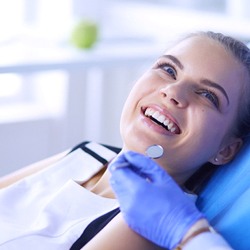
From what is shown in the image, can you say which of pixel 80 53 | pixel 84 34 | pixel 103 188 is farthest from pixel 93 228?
pixel 84 34

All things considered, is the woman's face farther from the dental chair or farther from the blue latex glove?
the blue latex glove

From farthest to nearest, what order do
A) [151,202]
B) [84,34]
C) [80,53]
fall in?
[84,34] < [80,53] < [151,202]

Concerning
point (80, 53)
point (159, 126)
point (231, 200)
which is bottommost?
point (80, 53)

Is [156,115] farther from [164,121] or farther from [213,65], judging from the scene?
[213,65]

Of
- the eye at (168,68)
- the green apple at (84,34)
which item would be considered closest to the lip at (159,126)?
the eye at (168,68)

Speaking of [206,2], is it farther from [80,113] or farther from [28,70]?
[28,70]

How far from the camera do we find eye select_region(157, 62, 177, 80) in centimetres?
142

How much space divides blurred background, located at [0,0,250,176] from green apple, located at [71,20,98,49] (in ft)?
0.07

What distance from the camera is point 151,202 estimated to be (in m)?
1.16

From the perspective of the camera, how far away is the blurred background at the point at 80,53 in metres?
2.53

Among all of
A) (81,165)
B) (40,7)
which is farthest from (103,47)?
(81,165)

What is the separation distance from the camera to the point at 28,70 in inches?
82.0

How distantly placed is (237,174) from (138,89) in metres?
0.29

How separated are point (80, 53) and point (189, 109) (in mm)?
1124
